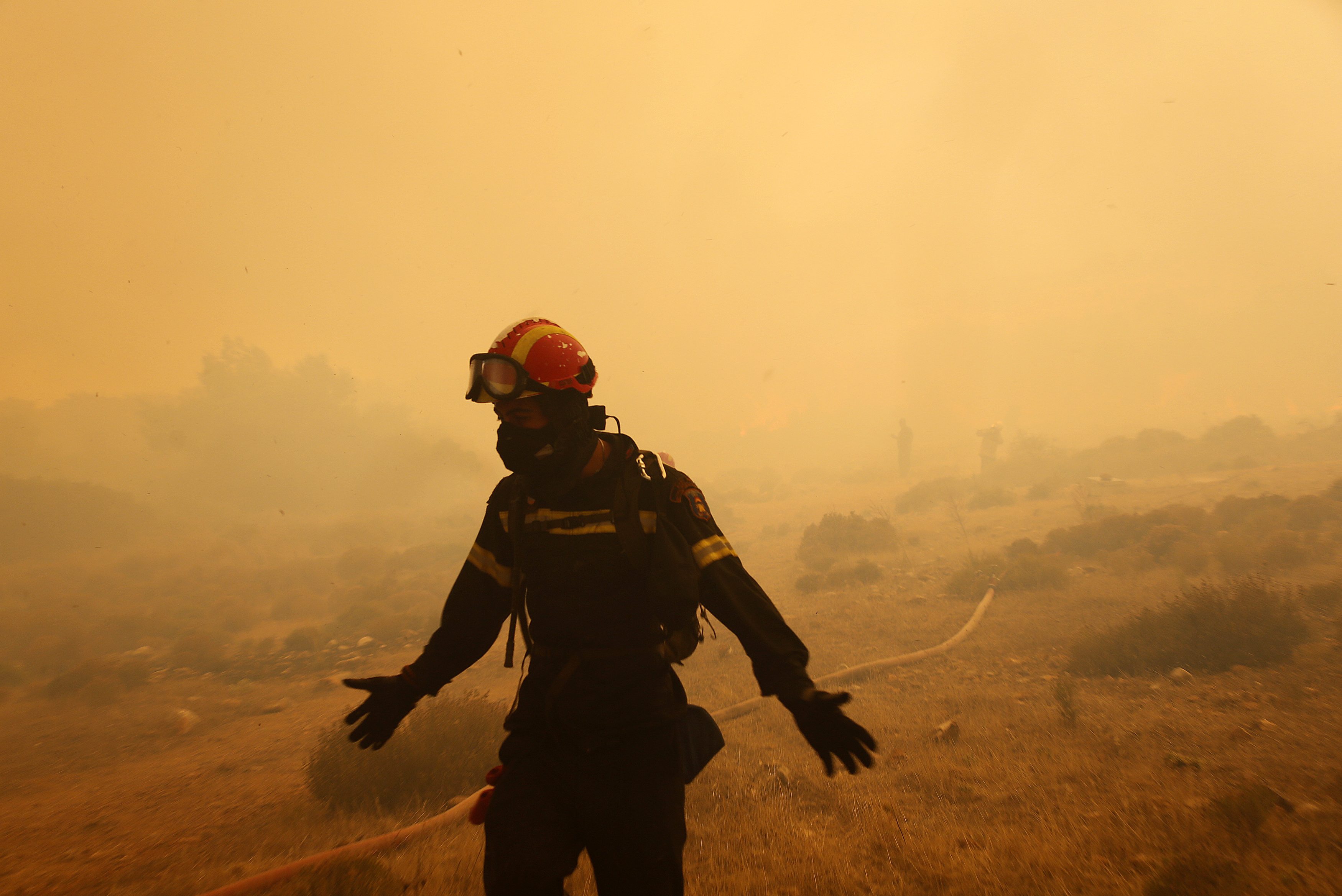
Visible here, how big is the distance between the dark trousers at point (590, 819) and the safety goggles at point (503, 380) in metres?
1.39

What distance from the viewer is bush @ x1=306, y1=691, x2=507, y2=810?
198 inches

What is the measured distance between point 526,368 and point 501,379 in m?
0.12

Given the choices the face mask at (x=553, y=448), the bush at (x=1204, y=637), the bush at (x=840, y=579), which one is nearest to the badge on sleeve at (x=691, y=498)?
the face mask at (x=553, y=448)

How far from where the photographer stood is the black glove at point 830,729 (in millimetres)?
1685

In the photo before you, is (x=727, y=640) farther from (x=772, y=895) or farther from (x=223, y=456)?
(x=223, y=456)

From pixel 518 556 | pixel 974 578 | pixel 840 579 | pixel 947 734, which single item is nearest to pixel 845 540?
pixel 840 579

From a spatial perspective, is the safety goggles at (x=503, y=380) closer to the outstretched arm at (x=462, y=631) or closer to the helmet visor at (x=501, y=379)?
the helmet visor at (x=501, y=379)

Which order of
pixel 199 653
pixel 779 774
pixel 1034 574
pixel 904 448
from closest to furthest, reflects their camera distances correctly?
pixel 779 774
pixel 1034 574
pixel 199 653
pixel 904 448

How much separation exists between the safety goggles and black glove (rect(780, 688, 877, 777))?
61.4 inches

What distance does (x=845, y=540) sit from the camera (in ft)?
50.9

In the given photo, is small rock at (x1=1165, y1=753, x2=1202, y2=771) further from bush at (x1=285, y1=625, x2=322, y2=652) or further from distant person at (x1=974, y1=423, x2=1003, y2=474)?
distant person at (x1=974, y1=423, x2=1003, y2=474)

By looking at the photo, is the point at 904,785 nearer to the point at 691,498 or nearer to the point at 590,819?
the point at 590,819

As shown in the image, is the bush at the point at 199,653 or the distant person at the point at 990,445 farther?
the distant person at the point at 990,445

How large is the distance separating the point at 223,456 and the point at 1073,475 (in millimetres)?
57407
